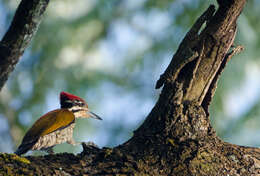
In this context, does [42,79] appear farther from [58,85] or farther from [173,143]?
[173,143]

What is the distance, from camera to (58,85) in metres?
7.14

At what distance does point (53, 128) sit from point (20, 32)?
47.3 inches

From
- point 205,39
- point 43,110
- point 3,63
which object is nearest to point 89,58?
point 43,110

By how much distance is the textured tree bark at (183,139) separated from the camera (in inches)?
83.0

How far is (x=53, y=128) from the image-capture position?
400 cm

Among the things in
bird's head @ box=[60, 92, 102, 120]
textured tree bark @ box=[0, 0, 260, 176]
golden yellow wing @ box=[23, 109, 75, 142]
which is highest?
bird's head @ box=[60, 92, 102, 120]

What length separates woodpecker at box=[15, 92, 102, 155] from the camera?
375 cm

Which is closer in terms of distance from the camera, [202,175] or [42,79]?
[202,175]

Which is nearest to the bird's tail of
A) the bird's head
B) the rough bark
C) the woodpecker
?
the woodpecker

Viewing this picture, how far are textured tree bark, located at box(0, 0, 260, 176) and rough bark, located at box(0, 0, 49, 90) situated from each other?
3.31 feet

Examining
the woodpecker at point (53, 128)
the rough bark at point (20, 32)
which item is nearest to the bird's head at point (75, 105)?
the woodpecker at point (53, 128)

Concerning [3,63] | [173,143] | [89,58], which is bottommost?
[173,143]

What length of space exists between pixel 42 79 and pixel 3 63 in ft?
14.0

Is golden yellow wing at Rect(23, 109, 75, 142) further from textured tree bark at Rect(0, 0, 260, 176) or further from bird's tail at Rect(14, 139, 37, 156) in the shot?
textured tree bark at Rect(0, 0, 260, 176)
